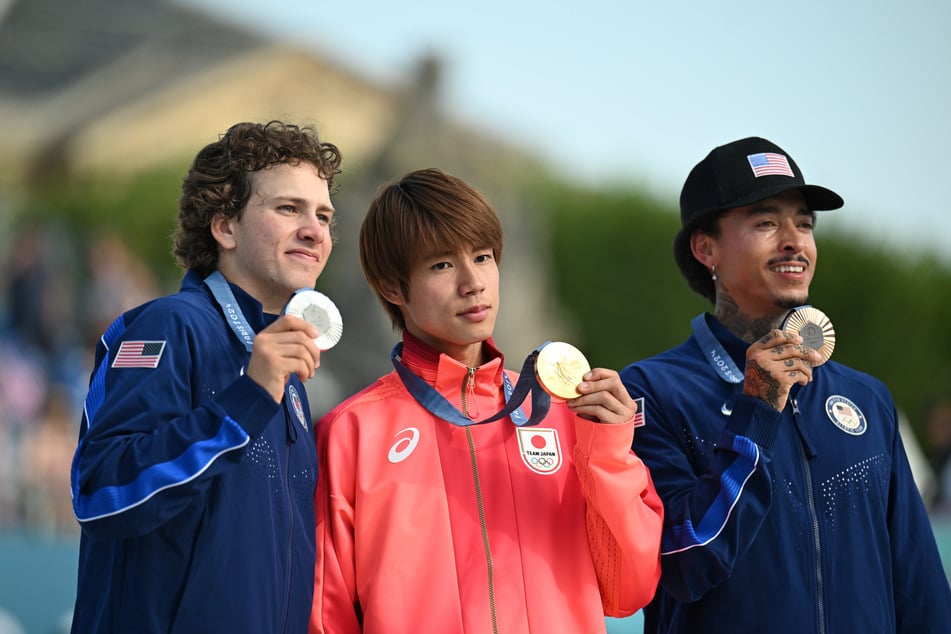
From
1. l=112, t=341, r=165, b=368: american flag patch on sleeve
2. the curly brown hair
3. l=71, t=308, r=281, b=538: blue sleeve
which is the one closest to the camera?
l=71, t=308, r=281, b=538: blue sleeve

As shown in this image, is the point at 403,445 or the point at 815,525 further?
the point at 815,525

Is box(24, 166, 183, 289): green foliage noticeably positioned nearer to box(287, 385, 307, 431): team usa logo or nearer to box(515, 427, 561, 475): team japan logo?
box(287, 385, 307, 431): team usa logo

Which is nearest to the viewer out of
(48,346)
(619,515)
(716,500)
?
(619,515)

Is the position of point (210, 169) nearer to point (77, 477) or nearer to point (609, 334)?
point (77, 477)

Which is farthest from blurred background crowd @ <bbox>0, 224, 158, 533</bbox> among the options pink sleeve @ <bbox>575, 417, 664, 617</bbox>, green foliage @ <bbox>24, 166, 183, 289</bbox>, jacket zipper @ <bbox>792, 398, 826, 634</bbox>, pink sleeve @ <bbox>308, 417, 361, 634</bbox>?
jacket zipper @ <bbox>792, 398, 826, 634</bbox>

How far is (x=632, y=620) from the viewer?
→ 5355 millimetres

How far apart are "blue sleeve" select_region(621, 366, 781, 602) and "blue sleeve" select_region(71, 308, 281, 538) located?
1.22 metres

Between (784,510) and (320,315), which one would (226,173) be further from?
(784,510)

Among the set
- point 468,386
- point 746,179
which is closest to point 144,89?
point 746,179

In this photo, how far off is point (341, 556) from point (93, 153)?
29.7 m

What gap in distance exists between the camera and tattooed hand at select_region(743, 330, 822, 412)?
3395 millimetres

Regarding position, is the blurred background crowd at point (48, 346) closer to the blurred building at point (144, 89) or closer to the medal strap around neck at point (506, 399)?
the blurred building at point (144, 89)

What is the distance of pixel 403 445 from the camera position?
3359 millimetres

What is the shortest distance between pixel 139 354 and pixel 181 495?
43cm
